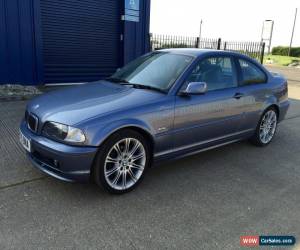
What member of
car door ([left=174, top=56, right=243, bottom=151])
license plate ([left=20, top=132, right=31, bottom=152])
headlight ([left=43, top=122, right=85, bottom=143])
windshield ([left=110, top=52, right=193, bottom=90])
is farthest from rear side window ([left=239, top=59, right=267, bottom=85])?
license plate ([left=20, top=132, right=31, bottom=152])

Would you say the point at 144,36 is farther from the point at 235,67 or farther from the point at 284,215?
the point at 284,215

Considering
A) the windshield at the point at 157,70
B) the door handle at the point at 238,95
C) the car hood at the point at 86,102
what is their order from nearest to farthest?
the car hood at the point at 86,102
the windshield at the point at 157,70
the door handle at the point at 238,95

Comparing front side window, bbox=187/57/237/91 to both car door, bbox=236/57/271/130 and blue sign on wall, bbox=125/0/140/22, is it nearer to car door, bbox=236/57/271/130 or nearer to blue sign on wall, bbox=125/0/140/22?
car door, bbox=236/57/271/130

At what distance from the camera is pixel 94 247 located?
2.61 m

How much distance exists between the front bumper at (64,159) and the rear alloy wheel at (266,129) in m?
3.07

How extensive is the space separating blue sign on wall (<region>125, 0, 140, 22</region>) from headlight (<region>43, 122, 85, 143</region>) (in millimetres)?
7970

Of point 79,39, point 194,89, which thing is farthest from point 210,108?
point 79,39

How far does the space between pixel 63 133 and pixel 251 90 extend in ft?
9.66

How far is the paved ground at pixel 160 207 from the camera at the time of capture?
9.00 feet

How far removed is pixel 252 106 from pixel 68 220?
3.18 meters

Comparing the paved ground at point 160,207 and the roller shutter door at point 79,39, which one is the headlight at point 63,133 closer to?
the paved ground at point 160,207

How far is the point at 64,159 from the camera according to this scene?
307 cm

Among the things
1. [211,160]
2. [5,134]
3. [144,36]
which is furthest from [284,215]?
[144,36]

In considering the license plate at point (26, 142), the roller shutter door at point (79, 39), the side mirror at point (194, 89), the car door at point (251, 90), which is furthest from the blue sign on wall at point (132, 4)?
the license plate at point (26, 142)
